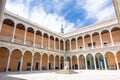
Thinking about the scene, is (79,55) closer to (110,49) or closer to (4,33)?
(110,49)

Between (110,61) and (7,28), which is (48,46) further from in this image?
(110,61)

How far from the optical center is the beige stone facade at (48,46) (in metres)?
16.9

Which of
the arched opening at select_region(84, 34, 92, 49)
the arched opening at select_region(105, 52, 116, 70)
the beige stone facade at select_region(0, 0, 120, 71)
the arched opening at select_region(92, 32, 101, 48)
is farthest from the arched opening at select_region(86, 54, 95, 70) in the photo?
the arched opening at select_region(105, 52, 116, 70)

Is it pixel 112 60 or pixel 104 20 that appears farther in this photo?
pixel 104 20

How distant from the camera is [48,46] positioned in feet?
75.0

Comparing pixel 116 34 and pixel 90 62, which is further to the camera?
pixel 90 62

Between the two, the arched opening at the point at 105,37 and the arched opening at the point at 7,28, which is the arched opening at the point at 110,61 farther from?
the arched opening at the point at 7,28

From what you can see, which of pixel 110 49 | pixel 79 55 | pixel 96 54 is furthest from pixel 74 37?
pixel 110 49

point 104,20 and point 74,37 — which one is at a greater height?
point 104,20

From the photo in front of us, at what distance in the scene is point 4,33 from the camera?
17.8m

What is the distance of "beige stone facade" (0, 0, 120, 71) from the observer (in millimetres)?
16891

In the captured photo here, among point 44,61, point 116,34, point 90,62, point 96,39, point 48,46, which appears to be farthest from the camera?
point 96,39

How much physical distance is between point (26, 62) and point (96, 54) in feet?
51.2

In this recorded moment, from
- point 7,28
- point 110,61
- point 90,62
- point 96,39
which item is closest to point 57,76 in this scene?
point 7,28
